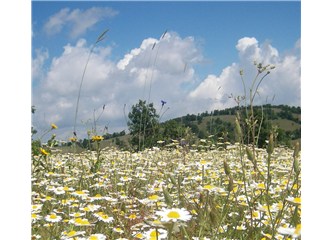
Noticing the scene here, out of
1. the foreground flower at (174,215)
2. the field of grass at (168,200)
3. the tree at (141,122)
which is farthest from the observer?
the tree at (141,122)

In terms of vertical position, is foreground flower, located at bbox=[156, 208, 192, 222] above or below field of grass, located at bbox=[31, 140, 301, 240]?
above

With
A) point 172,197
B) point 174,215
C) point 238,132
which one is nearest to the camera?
point 174,215

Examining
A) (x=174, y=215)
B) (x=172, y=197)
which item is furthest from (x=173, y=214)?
(x=172, y=197)

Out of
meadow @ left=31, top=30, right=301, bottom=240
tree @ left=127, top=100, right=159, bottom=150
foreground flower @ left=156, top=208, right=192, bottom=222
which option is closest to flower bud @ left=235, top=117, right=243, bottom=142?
meadow @ left=31, top=30, right=301, bottom=240

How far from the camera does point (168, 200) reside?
965mm

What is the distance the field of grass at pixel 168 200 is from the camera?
106 centimetres

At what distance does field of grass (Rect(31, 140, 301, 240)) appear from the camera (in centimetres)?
106

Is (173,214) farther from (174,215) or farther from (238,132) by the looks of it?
(238,132)

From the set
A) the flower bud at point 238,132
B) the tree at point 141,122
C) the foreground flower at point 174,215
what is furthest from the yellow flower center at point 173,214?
the tree at point 141,122

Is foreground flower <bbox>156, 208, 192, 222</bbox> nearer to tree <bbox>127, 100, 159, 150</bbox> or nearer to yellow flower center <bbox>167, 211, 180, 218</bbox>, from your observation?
yellow flower center <bbox>167, 211, 180, 218</bbox>

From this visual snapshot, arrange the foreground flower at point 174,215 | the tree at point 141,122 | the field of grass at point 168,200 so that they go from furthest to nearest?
the tree at point 141,122 → the field of grass at point 168,200 → the foreground flower at point 174,215

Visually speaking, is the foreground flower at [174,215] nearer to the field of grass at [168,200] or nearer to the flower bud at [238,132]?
the field of grass at [168,200]

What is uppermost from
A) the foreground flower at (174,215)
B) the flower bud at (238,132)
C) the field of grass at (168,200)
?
the flower bud at (238,132)
